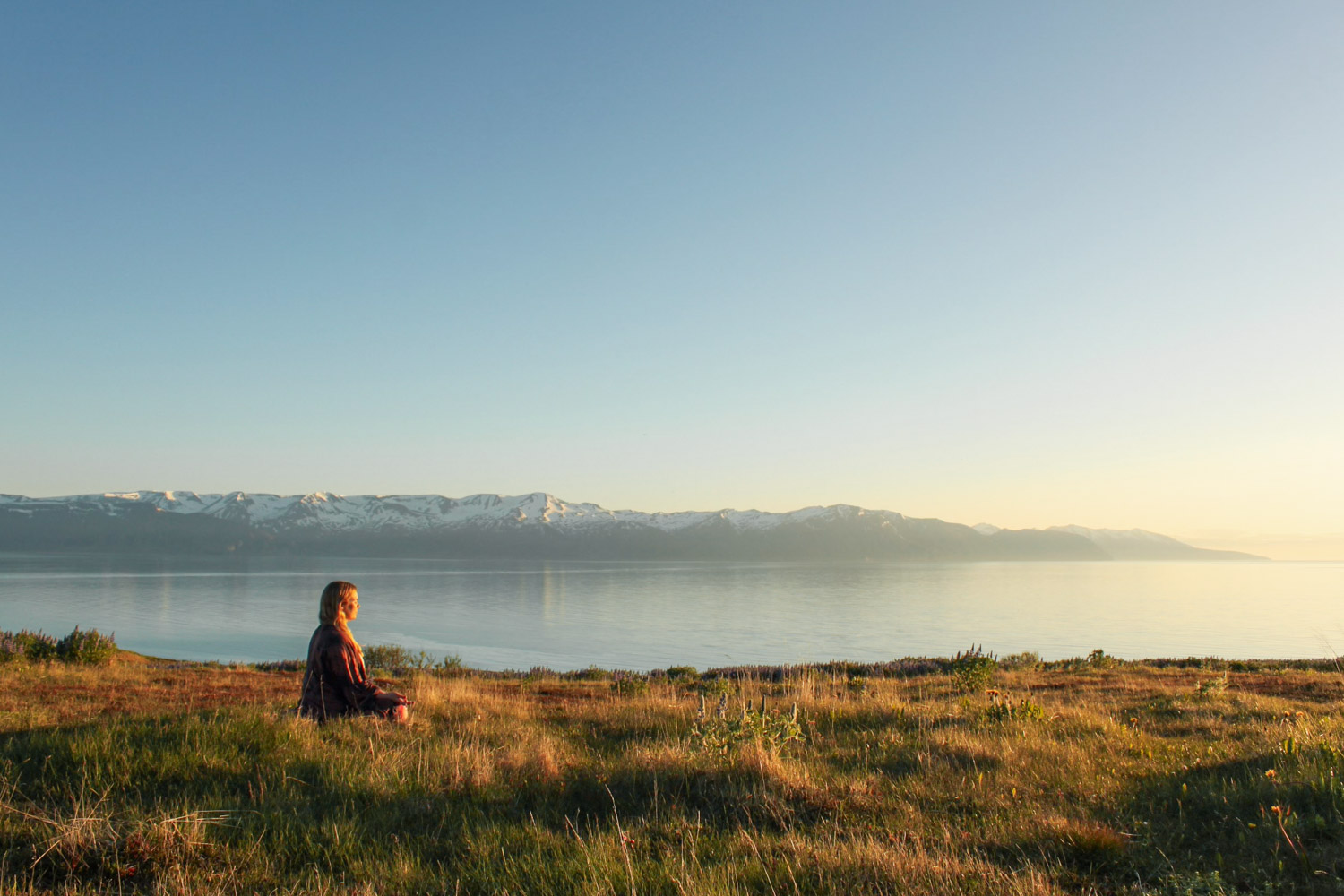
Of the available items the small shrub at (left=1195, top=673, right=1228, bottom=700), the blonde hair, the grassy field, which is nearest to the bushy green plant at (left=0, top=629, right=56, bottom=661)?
the grassy field

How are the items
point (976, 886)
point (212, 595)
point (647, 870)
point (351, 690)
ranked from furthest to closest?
point (212, 595), point (351, 690), point (647, 870), point (976, 886)

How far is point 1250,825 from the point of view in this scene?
4426 mm

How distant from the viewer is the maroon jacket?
8.27 m

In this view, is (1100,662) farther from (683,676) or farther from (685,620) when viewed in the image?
(685,620)

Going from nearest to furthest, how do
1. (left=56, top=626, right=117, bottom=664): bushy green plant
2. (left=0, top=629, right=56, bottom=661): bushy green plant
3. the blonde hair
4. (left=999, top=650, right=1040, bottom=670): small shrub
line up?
the blonde hair
(left=0, top=629, right=56, bottom=661): bushy green plant
(left=56, top=626, right=117, bottom=664): bushy green plant
(left=999, top=650, right=1040, bottom=670): small shrub

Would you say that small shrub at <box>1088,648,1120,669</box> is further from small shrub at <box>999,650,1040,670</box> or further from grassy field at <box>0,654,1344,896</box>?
grassy field at <box>0,654,1344,896</box>

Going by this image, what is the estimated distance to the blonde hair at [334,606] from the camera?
8.37 metres

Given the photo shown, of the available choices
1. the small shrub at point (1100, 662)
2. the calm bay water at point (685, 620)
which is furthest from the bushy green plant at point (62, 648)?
the small shrub at point (1100, 662)

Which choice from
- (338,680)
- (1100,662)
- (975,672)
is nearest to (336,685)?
(338,680)

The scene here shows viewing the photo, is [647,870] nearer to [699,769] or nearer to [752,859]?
[752,859]

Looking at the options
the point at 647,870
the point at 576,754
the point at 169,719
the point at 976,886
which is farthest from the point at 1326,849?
the point at 169,719

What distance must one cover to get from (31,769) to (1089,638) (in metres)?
51.4

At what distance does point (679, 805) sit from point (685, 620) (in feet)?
175

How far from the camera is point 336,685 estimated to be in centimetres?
839
